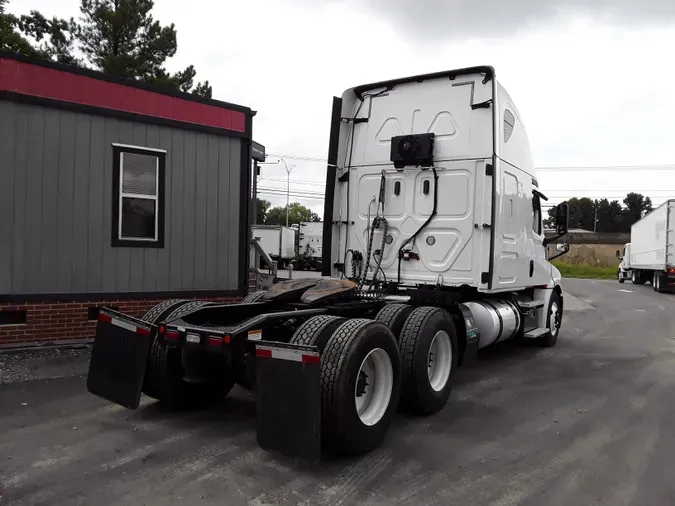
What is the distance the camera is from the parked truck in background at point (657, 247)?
71.7 ft

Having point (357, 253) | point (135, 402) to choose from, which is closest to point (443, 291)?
point (357, 253)

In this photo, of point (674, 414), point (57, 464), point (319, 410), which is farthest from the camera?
point (674, 414)

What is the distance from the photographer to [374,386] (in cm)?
451

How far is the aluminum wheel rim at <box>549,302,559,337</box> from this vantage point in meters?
9.17

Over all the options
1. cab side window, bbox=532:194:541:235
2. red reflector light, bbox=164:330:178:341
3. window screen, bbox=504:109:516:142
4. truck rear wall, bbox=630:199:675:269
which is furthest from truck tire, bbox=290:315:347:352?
truck rear wall, bbox=630:199:675:269

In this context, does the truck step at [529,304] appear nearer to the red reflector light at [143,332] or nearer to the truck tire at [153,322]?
the truck tire at [153,322]

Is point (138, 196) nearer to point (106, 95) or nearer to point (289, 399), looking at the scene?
point (106, 95)

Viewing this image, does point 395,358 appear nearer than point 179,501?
No

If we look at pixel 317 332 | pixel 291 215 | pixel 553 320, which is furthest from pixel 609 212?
pixel 317 332

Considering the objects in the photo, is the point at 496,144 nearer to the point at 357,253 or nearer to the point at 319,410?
the point at 357,253

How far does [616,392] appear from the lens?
20.8 feet

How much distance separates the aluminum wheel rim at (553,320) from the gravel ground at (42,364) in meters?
7.29

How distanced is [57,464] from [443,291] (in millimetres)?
4448

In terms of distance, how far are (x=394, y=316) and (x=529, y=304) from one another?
12.5 ft
